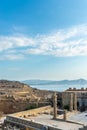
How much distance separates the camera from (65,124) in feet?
70.8

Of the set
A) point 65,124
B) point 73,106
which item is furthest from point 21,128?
point 73,106

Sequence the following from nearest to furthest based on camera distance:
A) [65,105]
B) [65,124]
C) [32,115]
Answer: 1. [65,124]
2. [32,115]
3. [65,105]

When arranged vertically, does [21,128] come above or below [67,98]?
below

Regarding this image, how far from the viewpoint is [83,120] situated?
22938 millimetres

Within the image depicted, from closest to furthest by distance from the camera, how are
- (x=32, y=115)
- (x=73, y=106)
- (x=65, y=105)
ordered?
1. (x=32, y=115)
2. (x=73, y=106)
3. (x=65, y=105)

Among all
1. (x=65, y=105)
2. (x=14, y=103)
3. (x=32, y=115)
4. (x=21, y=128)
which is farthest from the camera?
(x=14, y=103)

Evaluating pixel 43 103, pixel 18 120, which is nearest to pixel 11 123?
pixel 18 120

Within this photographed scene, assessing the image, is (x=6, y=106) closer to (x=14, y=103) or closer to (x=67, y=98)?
(x=14, y=103)

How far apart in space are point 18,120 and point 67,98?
1699cm

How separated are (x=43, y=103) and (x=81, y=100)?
17.6ft

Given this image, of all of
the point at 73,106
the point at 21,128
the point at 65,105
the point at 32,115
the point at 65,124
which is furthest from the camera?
the point at 65,105

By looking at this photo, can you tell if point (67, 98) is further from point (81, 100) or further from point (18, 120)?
point (18, 120)

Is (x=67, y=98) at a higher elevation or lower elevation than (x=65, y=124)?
higher

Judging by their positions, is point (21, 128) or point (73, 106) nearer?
point (21, 128)
